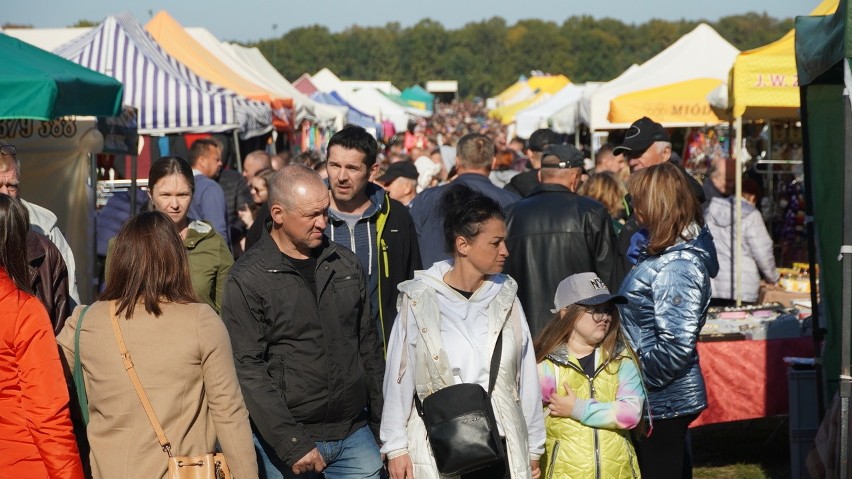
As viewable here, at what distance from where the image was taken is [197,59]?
16.1 meters

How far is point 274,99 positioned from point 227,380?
1338 cm

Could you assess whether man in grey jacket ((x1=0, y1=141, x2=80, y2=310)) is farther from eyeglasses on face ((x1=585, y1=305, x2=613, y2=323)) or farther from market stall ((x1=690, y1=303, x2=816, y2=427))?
market stall ((x1=690, y1=303, x2=816, y2=427))

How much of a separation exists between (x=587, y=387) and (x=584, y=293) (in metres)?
0.37

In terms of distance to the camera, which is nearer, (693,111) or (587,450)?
(587,450)

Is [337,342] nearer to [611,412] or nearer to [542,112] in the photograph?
[611,412]

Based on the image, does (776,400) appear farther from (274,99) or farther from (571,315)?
(274,99)

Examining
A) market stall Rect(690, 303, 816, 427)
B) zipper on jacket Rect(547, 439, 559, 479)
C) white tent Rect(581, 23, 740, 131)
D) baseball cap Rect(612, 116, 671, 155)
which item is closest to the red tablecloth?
market stall Rect(690, 303, 816, 427)

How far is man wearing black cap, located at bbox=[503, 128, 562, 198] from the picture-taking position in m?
8.66

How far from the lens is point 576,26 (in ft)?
561

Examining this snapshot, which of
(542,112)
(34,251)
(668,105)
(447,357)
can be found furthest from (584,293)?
(542,112)

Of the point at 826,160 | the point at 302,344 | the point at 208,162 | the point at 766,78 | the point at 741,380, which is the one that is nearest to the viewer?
the point at 302,344

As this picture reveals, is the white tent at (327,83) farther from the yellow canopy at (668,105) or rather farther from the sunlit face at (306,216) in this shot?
the sunlit face at (306,216)

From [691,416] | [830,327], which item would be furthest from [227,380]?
[830,327]

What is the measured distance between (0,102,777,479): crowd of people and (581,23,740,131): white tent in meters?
9.27
